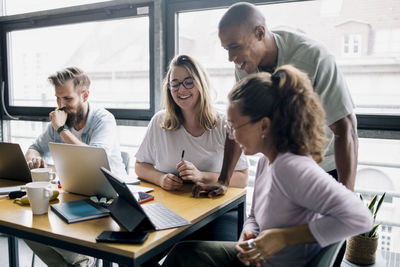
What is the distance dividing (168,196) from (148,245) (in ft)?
1.65

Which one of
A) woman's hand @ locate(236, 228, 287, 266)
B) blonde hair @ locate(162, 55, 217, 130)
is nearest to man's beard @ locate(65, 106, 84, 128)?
blonde hair @ locate(162, 55, 217, 130)

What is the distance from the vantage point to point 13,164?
5.67 ft

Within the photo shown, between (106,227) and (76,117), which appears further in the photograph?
(76,117)

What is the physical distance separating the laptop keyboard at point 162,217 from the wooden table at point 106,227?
25 millimetres

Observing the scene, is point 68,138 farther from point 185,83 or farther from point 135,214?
point 135,214

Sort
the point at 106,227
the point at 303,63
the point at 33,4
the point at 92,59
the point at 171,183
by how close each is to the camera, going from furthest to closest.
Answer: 1. the point at 33,4
2. the point at 92,59
3. the point at 171,183
4. the point at 303,63
5. the point at 106,227

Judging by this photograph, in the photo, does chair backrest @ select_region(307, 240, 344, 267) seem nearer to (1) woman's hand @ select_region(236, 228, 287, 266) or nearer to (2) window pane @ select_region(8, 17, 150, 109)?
(1) woman's hand @ select_region(236, 228, 287, 266)

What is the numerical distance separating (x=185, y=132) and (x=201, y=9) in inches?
45.1

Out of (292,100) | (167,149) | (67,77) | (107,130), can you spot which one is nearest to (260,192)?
(292,100)

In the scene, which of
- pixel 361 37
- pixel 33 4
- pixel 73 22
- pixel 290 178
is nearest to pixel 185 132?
pixel 290 178

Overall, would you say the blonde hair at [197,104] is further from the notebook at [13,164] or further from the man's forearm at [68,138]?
the notebook at [13,164]

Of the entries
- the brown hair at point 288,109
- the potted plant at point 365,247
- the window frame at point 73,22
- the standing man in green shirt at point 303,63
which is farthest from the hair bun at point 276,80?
the window frame at point 73,22

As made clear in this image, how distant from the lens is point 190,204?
4.53 ft

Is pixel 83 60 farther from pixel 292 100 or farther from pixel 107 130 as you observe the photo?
pixel 292 100
